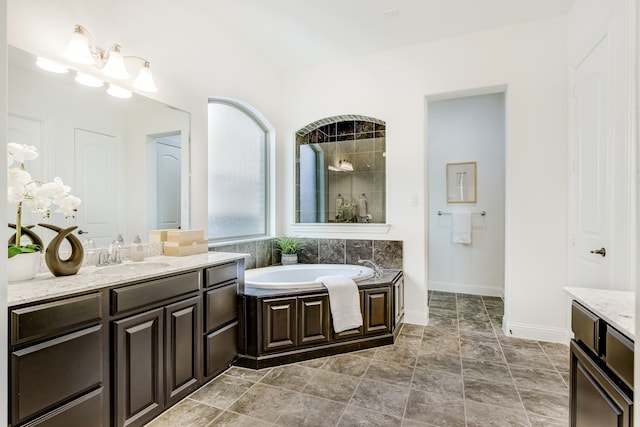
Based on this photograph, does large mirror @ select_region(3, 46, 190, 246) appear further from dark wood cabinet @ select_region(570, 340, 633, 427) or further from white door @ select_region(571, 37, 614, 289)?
white door @ select_region(571, 37, 614, 289)

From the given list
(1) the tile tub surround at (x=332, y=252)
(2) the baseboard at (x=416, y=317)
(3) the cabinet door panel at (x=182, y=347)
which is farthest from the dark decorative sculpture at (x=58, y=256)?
(2) the baseboard at (x=416, y=317)

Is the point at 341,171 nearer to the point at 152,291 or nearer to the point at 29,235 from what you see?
the point at 152,291

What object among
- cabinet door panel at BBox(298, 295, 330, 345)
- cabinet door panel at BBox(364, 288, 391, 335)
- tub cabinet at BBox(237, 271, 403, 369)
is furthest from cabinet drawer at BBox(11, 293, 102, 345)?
cabinet door panel at BBox(364, 288, 391, 335)

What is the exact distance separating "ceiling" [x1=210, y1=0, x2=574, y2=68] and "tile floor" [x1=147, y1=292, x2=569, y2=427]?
2.92 meters

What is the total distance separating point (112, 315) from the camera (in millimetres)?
1535

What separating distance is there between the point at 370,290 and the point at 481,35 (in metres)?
2.68

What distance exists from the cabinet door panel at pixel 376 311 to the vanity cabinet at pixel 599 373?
5.12 feet

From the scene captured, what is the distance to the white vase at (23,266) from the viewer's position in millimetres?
1455

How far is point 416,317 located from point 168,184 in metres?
2.71

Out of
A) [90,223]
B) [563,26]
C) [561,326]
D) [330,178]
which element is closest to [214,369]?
[90,223]

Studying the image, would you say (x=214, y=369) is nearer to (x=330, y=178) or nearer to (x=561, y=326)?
(x=330, y=178)

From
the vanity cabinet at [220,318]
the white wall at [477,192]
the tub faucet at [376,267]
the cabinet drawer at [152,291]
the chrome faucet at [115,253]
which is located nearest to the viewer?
the cabinet drawer at [152,291]

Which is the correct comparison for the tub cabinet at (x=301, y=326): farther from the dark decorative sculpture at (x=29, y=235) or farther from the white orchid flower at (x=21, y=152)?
the white orchid flower at (x=21, y=152)

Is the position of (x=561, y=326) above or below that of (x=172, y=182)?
below
